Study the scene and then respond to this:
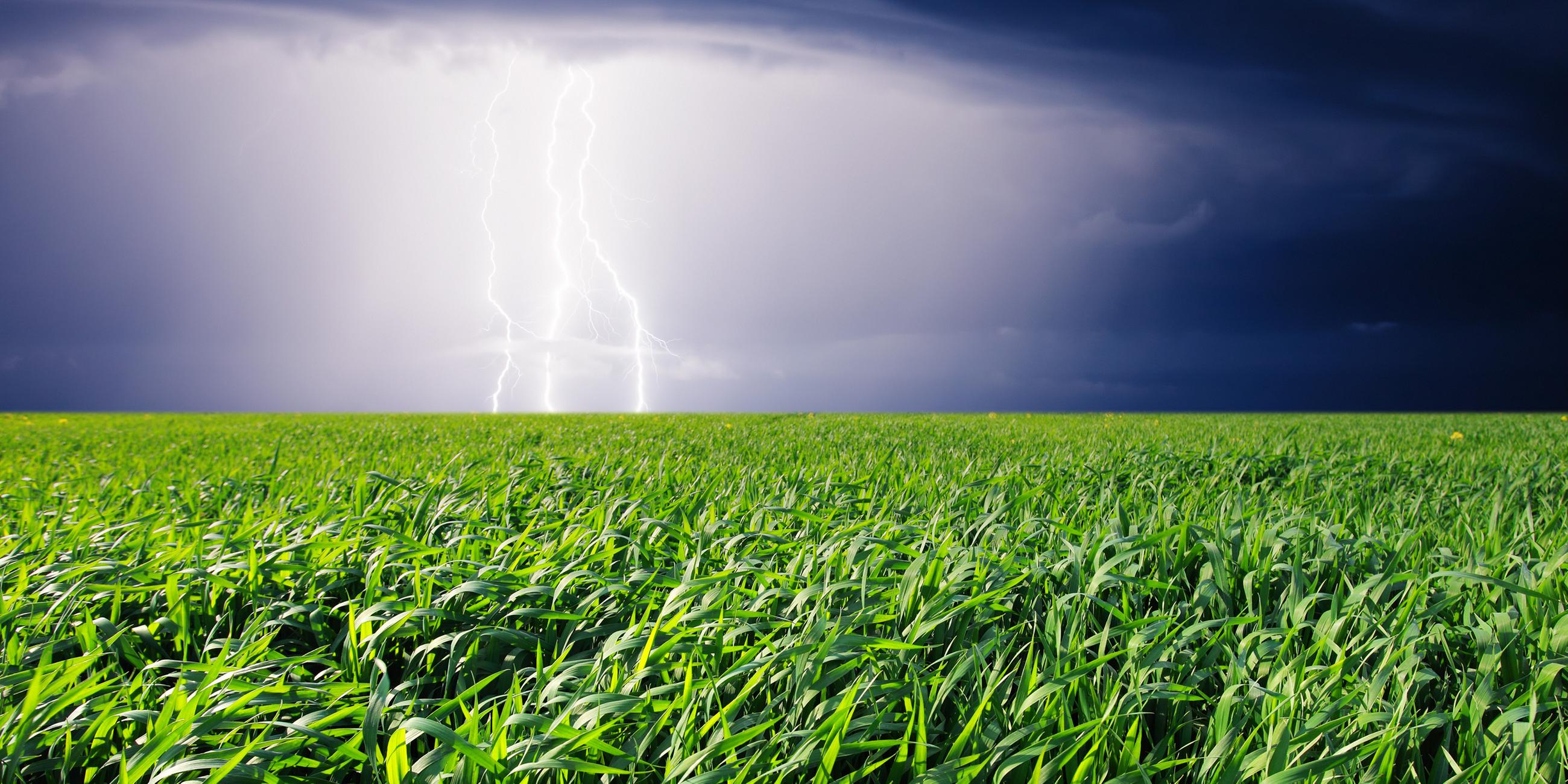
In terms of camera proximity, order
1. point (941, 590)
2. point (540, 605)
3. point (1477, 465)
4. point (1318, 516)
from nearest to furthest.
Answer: point (941, 590) → point (540, 605) → point (1318, 516) → point (1477, 465)

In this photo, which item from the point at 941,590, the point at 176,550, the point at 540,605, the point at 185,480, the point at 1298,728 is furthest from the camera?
the point at 185,480

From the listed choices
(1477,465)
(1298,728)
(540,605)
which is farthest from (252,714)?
(1477,465)

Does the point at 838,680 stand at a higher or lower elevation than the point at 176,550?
lower

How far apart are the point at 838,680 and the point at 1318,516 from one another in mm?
2758

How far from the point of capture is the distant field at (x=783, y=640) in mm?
1292

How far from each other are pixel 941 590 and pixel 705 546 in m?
0.96

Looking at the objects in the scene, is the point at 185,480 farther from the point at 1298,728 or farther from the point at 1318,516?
the point at 1318,516

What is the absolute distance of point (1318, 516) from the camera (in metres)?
3.14

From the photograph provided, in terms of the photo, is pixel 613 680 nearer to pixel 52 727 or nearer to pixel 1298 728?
pixel 52 727

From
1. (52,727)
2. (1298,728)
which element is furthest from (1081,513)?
(52,727)

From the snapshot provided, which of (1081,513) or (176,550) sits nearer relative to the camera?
(176,550)

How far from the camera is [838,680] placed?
163cm

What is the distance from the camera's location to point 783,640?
1646 mm

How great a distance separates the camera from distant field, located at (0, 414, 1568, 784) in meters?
1.29
